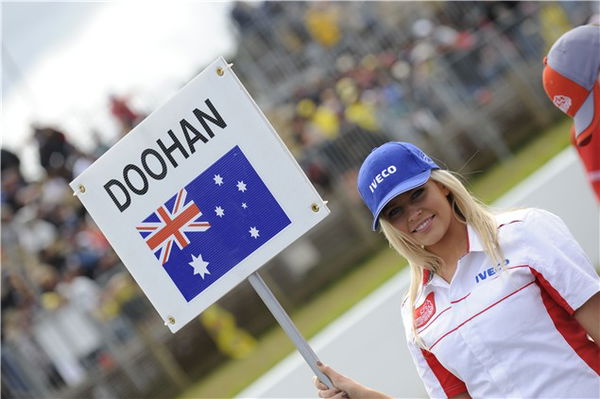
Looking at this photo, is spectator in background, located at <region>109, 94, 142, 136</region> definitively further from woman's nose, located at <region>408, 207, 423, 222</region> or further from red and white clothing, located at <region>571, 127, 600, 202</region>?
woman's nose, located at <region>408, 207, 423, 222</region>

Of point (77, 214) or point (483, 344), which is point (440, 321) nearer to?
point (483, 344)

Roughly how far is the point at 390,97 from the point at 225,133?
10.3 meters

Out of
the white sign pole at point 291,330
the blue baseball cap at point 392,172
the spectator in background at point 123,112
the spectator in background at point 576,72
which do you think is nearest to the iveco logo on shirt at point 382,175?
the blue baseball cap at point 392,172

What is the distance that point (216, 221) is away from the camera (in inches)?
105

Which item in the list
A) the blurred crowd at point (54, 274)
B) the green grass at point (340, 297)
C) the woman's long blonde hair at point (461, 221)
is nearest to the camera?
the woman's long blonde hair at point (461, 221)

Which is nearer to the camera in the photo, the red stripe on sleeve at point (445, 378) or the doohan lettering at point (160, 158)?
the red stripe on sleeve at point (445, 378)

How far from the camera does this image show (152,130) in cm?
266

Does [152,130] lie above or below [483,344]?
above

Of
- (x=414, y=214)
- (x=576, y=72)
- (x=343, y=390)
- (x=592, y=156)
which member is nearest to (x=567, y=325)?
(x=414, y=214)

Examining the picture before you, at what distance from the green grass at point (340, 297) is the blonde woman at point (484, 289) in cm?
667

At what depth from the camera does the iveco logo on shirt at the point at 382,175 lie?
242cm

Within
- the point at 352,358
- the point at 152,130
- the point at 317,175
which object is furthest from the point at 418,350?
the point at 317,175

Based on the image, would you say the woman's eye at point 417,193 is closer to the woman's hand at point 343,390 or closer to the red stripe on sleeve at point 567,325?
the red stripe on sleeve at point 567,325

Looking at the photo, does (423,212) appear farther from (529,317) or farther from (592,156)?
(592,156)
